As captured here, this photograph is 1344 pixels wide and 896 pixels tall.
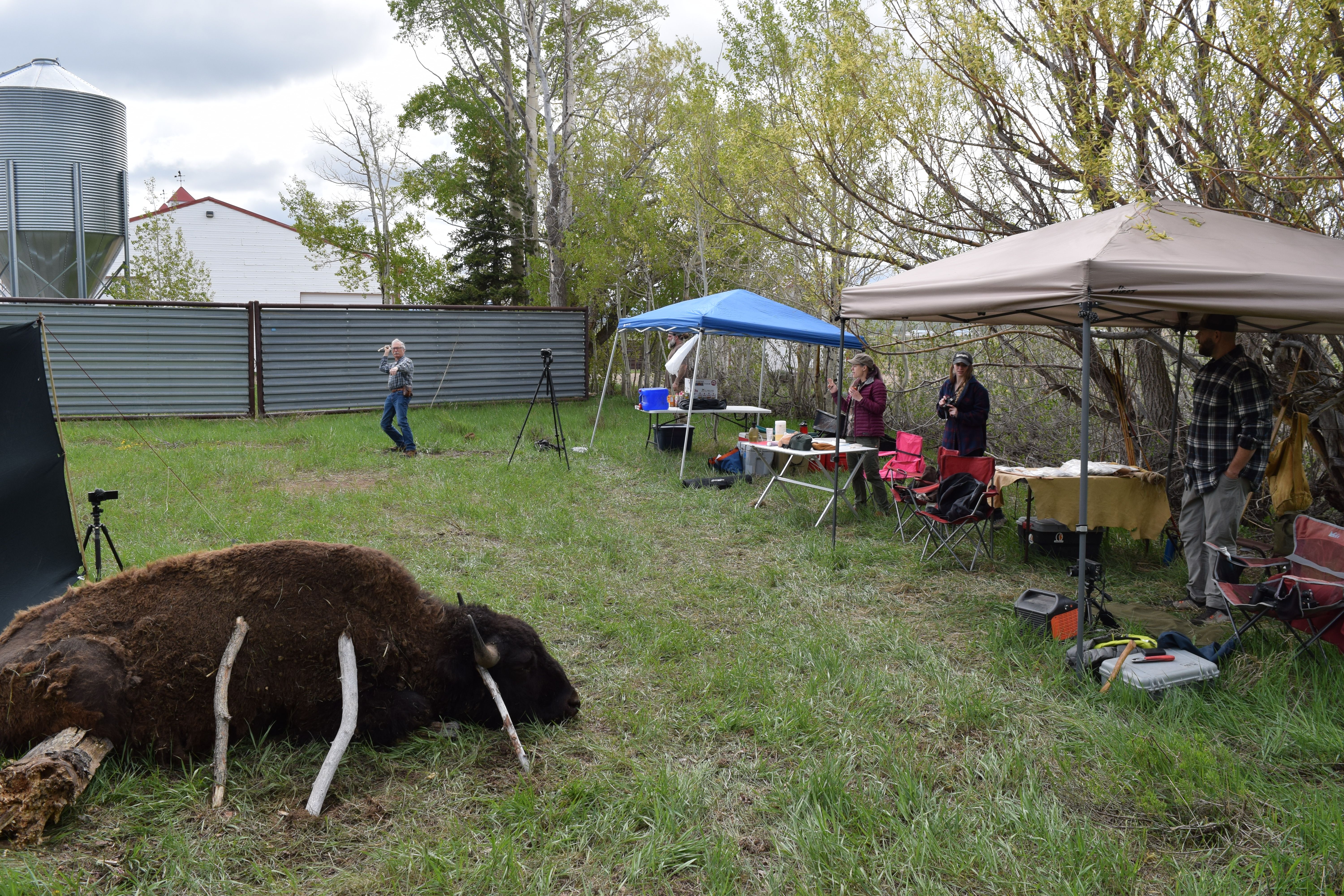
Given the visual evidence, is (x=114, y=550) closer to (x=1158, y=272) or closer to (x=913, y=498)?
(x=913, y=498)

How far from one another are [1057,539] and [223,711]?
223 inches

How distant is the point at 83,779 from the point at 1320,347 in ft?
24.8

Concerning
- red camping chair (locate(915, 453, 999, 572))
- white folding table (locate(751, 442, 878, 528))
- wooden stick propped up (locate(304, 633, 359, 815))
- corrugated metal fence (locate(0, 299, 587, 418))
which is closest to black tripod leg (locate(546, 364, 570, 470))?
white folding table (locate(751, 442, 878, 528))

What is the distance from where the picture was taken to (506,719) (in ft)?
10.3

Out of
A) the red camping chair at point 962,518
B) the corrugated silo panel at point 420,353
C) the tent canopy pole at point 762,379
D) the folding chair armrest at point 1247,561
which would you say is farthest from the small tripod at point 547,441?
the folding chair armrest at point 1247,561

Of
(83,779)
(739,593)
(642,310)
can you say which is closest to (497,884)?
(83,779)

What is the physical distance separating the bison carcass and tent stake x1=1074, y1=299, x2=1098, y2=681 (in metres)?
2.55

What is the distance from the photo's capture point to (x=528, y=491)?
865 centimetres

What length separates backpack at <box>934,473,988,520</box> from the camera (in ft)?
19.6

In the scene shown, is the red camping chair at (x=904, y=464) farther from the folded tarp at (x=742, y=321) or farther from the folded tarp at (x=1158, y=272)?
the folded tarp at (x=1158, y=272)

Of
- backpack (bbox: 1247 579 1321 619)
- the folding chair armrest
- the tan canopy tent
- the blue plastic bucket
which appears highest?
the tan canopy tent

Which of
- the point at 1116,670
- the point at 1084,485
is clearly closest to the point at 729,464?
the point at 1084,485

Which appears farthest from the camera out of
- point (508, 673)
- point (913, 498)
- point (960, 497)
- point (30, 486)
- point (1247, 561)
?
point (913, 498)

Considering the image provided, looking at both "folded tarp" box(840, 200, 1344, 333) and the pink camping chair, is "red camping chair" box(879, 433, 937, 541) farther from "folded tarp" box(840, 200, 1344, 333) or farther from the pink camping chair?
"folded tarp" box(840, 200, 1344, 333)
